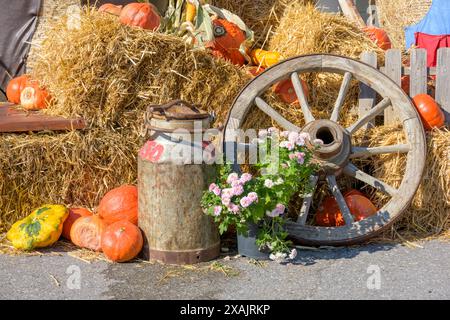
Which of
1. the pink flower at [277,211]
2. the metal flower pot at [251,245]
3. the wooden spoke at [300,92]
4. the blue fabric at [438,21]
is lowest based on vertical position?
the metal flower pot at [251,245]

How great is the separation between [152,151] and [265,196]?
2.46ft

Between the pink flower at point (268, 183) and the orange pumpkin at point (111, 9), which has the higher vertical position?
the orange pumpkin at point (111, 9)

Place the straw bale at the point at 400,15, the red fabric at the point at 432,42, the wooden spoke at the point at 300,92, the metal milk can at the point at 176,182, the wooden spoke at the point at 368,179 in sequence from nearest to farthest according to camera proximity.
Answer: the metal milk can at the point at 176,182 → the wooden spoke at the point at 368,179 → the wooden spoke at the point at 300,92 → the red fabric at the point at 432,42 → the straw bale at the point at 400,15

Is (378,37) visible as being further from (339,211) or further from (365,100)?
(339,211)

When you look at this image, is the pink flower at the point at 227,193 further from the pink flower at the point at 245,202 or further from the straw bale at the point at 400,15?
the straw bale at the point at 400,15

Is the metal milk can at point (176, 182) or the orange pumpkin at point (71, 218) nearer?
the metal milk can at point (176, 182)

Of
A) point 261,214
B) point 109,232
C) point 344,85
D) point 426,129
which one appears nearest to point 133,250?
point 109,232

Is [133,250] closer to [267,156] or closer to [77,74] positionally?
[267,156]

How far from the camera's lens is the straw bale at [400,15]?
30.5 ft

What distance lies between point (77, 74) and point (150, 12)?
0.94m

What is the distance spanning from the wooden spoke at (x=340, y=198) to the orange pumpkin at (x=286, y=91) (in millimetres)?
774

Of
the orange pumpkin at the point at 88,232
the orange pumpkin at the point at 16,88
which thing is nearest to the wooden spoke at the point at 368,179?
the orange pumpkin at the point at 88,232

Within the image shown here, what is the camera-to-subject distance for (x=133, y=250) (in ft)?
12.5

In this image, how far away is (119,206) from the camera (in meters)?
4.12
